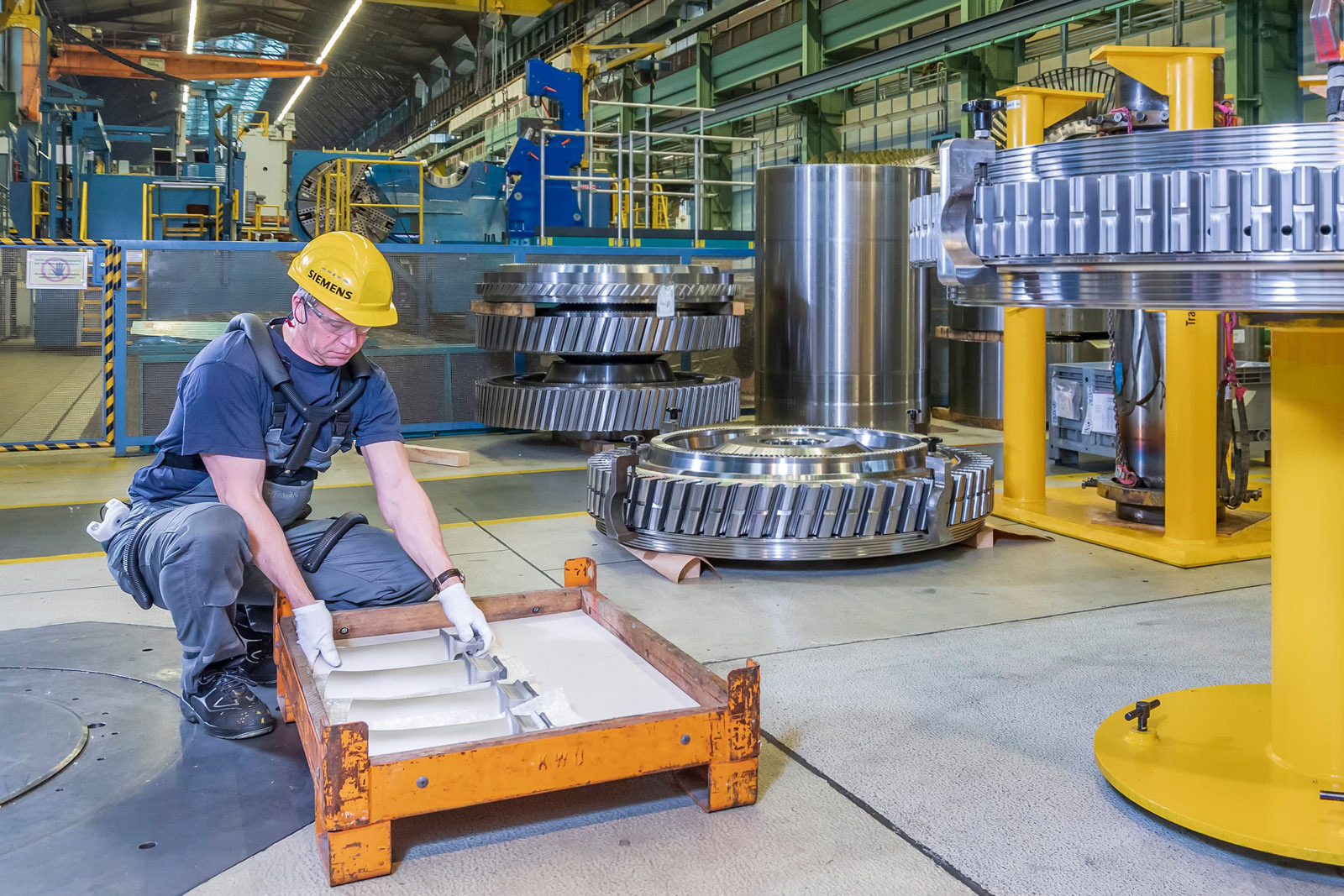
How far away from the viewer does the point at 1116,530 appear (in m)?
4.45

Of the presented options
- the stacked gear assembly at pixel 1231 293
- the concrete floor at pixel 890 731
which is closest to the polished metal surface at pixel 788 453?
the concrete floor at pixel 890 731

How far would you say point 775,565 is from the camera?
13.6ft

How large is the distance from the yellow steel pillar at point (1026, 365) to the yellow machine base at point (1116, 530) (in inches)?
4.3

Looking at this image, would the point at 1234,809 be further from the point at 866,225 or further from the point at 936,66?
the point at 936,66

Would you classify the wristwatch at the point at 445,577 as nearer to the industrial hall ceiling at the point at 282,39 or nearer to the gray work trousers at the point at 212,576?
the gray work trousers at the point at 212,576

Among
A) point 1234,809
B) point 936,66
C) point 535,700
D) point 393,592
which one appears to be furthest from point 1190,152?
point 936,66

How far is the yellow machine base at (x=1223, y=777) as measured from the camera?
6.13 ft

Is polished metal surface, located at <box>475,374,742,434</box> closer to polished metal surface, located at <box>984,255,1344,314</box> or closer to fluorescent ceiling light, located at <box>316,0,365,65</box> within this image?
polished metal surface, located at <box>984,255,1344,314</box>

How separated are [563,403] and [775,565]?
285 centimetres

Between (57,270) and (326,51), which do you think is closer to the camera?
(57,270)

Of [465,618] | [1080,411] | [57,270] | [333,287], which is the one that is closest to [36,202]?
[57,270]

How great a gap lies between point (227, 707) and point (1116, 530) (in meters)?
3.31

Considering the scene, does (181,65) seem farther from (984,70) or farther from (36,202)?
(984,70)

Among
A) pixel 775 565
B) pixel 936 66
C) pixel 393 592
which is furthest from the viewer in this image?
pixel 936 66
